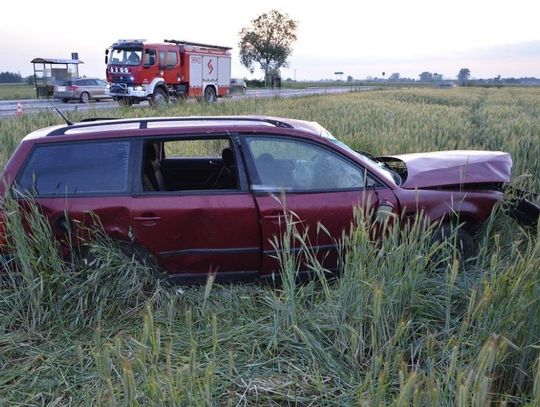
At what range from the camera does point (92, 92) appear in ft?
107

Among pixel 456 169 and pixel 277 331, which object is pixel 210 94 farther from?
pixel 277 331

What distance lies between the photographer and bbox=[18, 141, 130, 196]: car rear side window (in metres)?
3.81

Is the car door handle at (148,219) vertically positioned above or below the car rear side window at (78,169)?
below

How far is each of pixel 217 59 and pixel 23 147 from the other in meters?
28.6

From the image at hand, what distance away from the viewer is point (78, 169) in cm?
387

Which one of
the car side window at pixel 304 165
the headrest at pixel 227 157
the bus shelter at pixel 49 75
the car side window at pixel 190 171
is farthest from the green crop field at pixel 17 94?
the car side window at pixel 304 165

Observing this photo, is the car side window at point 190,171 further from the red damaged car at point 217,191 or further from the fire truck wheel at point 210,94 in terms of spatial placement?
the fire truck wheel at point 210,94

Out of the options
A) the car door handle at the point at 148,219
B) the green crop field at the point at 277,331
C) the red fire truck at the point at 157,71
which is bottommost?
the green crop field at the point at 277,331

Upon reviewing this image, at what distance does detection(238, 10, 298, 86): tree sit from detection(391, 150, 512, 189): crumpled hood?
81.6 metres

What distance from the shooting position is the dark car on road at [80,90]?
31.6 meters

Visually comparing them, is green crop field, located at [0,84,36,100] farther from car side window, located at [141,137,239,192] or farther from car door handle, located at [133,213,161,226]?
car door handle, located at [133,213,161,226]

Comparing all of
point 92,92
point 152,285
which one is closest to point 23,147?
point 152,285

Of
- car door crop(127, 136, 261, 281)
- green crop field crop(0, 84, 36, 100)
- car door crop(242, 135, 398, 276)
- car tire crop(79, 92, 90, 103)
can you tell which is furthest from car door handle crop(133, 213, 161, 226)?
green crop field crop(0, 84, 36, 100)

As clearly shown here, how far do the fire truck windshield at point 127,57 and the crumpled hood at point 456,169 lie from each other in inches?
861
